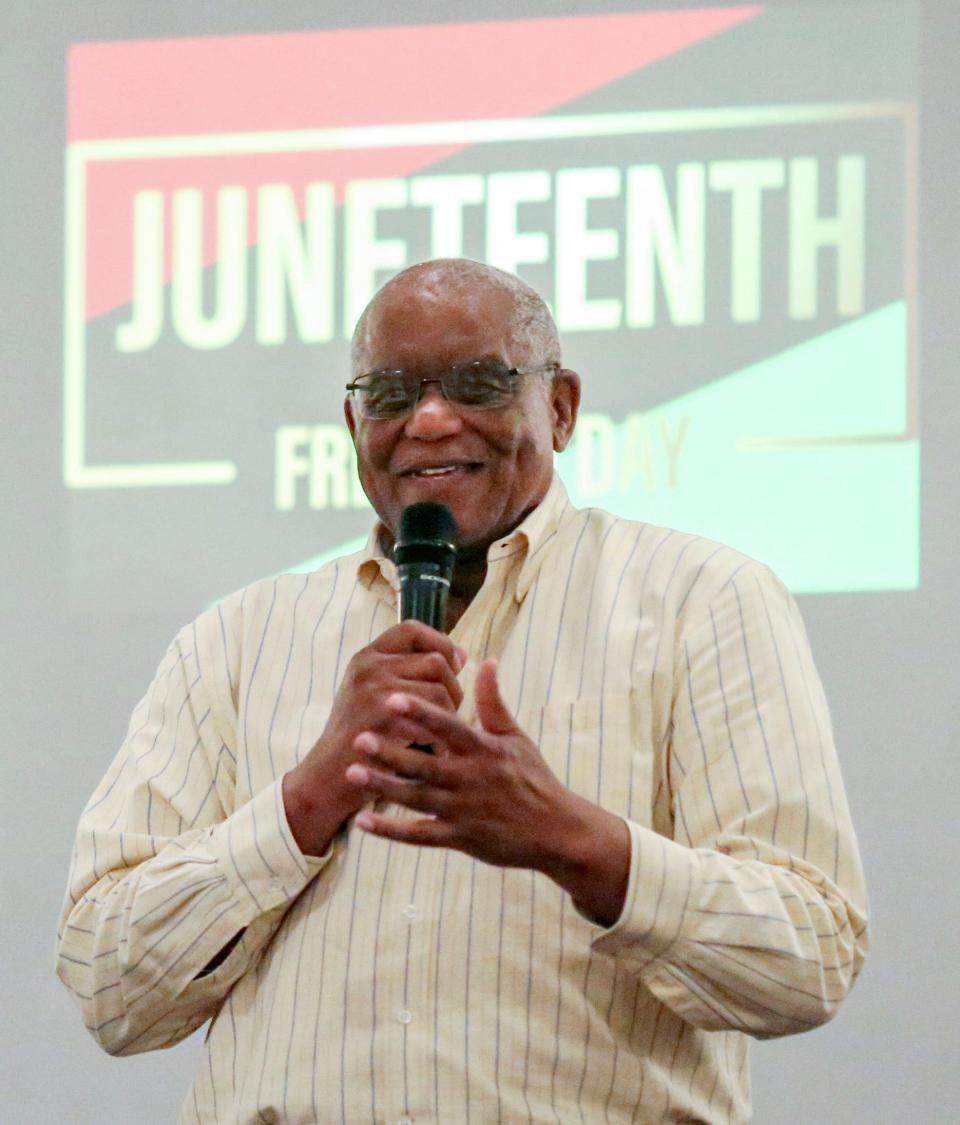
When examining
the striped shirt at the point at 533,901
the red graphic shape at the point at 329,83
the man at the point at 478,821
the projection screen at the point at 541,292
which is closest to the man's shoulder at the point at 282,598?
the man at the point at 478,821

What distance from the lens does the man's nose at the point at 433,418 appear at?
2262 millimetres

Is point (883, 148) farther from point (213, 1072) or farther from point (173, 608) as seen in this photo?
point (213, 1072)

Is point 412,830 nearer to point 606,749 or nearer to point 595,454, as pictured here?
point 606,749

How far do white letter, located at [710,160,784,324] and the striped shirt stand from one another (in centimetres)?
134

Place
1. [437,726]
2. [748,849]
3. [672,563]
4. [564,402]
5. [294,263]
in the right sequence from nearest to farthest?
[437,726], [748,849], [672,563], [564,402], [294,263]

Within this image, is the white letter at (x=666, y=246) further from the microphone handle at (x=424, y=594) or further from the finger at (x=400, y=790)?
the finger at (x=400, y=790)

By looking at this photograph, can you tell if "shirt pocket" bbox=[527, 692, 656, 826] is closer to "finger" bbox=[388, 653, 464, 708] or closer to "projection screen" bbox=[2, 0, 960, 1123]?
"finger" bbox=[388, 653, 464, 708]

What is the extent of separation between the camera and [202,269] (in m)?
3.75

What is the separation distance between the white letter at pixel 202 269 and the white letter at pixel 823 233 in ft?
3.54

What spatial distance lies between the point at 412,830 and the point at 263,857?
0.33 m

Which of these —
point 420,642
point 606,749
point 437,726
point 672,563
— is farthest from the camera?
point 672,563

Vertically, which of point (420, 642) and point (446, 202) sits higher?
point (446, 202)

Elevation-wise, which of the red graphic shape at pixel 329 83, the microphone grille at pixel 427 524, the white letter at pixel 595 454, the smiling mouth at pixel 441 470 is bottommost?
the microphone grille at pixel 427 524

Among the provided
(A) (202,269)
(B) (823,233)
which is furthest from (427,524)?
(A) (202,269)
